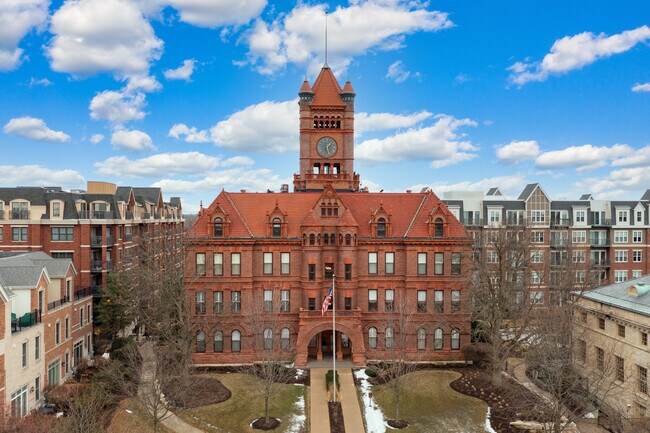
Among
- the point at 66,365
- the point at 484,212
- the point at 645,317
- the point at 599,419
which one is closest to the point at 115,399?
the point at 66,365

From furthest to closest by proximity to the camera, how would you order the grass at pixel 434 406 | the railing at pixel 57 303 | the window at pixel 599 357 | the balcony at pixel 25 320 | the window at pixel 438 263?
1. the window at pixel 438 263
2. the railing at pixel 57 303
3. the window at pixel 599 357
4. the grass at pixel 434 406
5. the balcony at pixel 25 320

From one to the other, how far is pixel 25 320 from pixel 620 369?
145ft

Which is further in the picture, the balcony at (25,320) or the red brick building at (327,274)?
the red brick building at (327,274)

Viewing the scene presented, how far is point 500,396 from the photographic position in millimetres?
37125

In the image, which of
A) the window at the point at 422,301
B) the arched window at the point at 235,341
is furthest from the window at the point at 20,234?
the window at the point at 422,301

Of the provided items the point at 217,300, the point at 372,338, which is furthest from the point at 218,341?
the point at 372,338

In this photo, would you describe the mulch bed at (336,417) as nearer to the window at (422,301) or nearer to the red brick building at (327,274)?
the red brick building at (327,274)

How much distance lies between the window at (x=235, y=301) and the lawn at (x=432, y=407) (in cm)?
1603

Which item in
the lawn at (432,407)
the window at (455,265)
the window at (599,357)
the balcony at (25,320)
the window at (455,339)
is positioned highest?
the window at (455,265)

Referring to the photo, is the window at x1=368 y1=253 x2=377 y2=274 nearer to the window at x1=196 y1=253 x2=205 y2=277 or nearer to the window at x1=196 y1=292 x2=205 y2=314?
the window at x1=196 y1=253 x2=205 y2=277

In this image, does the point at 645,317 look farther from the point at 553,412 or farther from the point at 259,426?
the point at 259,426

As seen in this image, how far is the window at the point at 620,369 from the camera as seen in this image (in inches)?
1308

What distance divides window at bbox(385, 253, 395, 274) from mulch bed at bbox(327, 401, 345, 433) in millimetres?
15701

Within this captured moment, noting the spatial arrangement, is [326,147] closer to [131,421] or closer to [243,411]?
[243,411]
